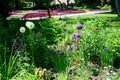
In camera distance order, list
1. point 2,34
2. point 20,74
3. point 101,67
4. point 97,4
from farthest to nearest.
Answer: point 97,4 → point 2,34 → point 101,67 → point 20,74

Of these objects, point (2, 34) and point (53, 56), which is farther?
point (2, 34)

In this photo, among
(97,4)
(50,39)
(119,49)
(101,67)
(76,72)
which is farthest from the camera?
(97,4)

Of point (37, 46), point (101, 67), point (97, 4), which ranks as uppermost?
point (37, 46)

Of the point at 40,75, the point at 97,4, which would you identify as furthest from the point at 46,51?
the point at 97,4

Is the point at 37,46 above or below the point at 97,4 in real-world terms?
above

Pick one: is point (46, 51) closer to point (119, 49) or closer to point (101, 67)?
point (101, 67)

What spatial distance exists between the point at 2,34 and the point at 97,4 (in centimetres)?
3763

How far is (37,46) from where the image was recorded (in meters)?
6.69

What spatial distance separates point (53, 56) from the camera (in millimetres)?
6898

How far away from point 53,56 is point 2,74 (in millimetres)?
1647

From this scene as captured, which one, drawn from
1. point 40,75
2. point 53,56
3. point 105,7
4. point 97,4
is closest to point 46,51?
point 53,56

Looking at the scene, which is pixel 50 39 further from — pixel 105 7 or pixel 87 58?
pixel 105 7

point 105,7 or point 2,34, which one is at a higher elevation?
point 2,34

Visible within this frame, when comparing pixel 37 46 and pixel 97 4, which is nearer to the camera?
pixel 37 46
